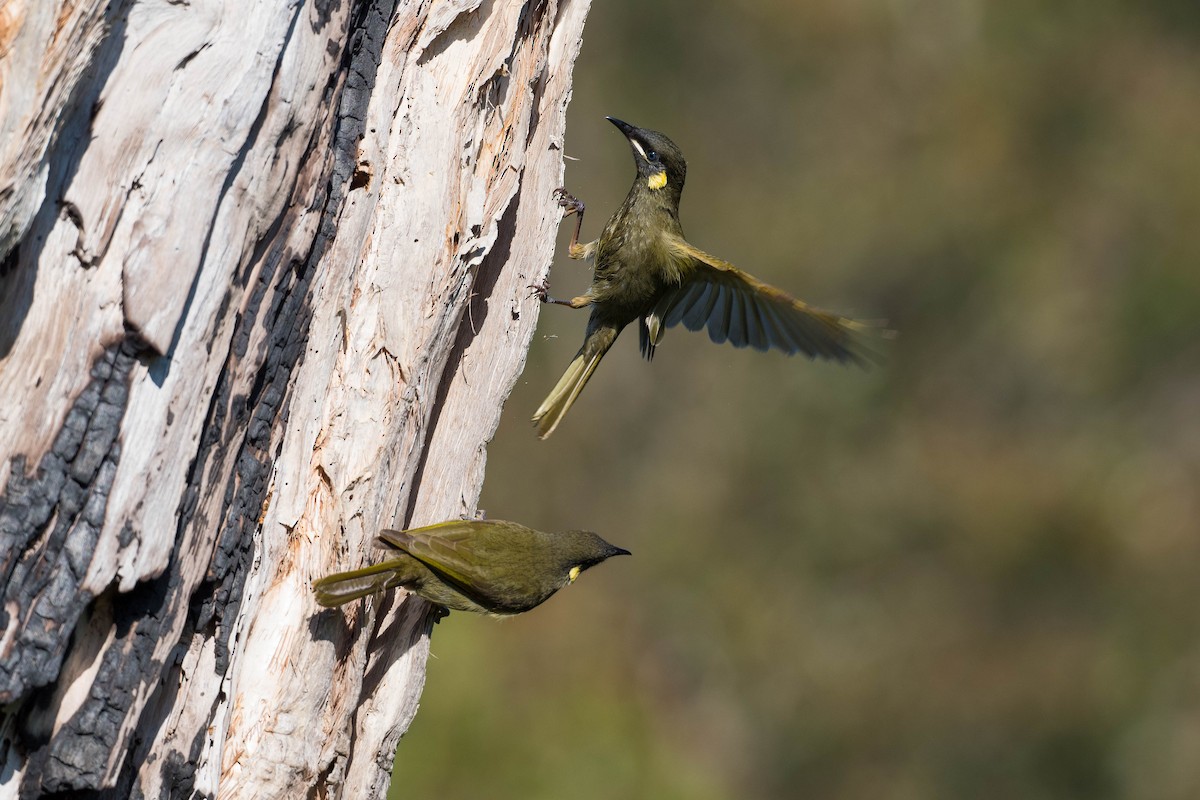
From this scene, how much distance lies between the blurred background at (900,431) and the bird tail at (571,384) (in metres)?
3.46

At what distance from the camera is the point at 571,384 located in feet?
17.1

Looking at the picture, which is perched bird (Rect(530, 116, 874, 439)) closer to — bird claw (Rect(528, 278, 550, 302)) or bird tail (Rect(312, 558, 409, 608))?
bird claw (Rect(528, 278, 550, 302))

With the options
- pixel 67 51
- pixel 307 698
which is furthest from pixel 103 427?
pixel 307 698

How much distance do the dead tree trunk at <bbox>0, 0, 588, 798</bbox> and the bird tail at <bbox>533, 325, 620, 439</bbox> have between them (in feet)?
3.38

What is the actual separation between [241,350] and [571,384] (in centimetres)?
243

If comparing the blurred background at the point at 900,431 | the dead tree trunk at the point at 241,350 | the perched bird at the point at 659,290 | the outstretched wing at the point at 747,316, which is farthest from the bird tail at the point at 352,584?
the blurred background at the point at 900,431

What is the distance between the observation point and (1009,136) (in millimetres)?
10367

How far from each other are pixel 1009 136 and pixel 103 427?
9.57 metres

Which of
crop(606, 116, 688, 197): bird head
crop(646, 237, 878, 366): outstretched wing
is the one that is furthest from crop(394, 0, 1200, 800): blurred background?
crop(606, 116, 688, 197): bird head

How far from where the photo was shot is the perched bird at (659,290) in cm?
516

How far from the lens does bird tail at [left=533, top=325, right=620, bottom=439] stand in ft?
16.6

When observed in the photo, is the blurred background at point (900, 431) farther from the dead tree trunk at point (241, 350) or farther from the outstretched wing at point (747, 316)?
→ the dead tree trunk at point (241, 350)

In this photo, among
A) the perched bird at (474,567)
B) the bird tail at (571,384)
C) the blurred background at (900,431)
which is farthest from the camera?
the blurred background at (900,431)

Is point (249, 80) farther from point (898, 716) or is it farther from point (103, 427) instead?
point (898, 716)
